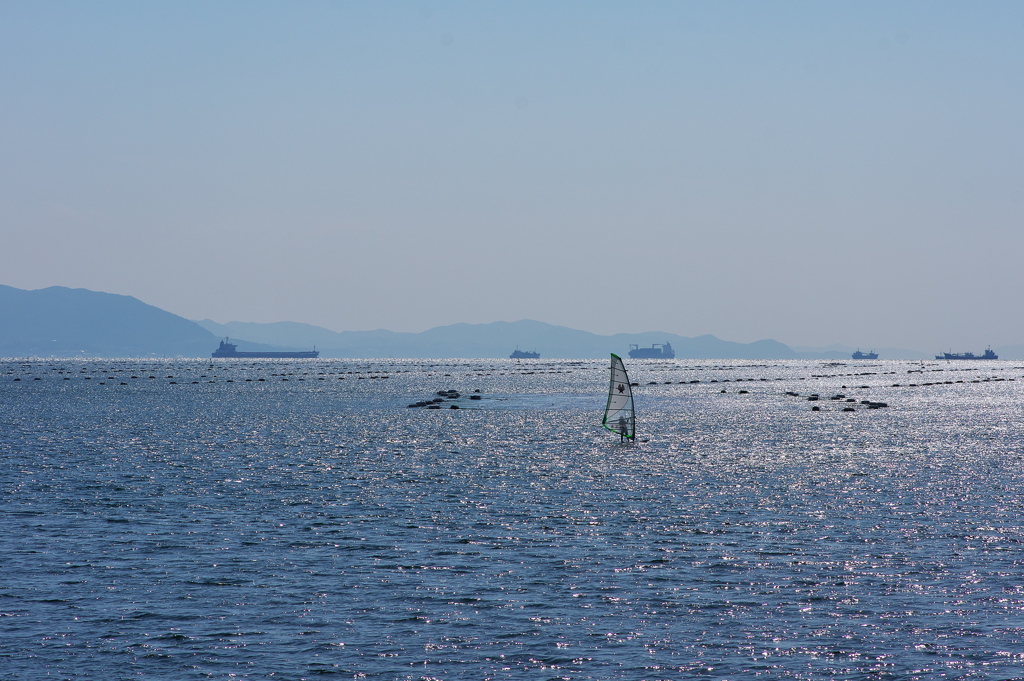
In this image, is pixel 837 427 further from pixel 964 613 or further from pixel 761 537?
pixel 964 613

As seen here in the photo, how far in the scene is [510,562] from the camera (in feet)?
106

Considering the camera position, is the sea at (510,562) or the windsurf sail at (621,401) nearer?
the sea at (510,562)

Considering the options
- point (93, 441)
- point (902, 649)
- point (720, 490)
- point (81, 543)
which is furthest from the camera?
point (93, 441)

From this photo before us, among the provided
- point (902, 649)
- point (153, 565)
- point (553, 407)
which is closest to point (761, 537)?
point (902, 649)

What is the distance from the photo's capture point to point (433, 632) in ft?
79.5

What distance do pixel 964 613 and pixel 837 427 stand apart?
76.1m

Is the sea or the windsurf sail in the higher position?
the windsurf sail

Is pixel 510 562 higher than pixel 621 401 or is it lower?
lower

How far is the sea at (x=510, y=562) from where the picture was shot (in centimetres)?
2225

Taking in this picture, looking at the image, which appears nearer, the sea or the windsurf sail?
the sea

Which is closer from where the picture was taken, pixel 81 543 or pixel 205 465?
pixel 81 543

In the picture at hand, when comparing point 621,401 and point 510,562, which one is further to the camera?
point 621,401

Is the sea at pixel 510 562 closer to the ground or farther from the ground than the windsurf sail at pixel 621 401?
closer to the ground

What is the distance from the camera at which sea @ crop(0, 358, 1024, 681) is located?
73.0 ft
